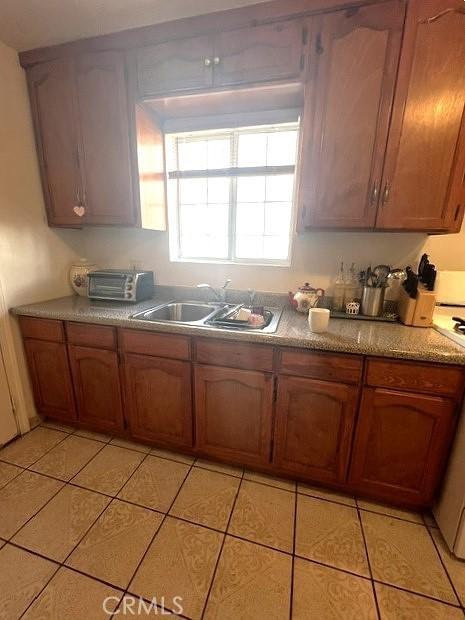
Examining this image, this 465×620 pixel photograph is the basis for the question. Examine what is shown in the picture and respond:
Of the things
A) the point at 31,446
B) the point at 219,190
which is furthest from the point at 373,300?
the point at 31,446

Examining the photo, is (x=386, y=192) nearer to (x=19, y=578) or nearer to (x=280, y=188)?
(x=280, y=188)

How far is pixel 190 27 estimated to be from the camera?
141 cm

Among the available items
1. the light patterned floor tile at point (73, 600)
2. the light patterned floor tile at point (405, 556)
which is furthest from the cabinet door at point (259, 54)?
the light patterned floor tile at point (73, 600)

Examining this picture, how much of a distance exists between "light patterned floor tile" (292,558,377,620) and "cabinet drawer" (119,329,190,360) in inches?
42.1

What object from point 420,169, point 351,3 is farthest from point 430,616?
point 351,3

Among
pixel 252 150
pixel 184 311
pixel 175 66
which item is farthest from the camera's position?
pixel 184 311

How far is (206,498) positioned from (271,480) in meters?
0.38

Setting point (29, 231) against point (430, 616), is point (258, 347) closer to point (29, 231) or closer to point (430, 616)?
point (430, 616)

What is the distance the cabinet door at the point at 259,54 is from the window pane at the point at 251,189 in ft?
1.94

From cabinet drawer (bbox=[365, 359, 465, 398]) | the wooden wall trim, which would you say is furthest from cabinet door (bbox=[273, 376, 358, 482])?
the wooden wall trim

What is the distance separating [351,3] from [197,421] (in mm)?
2203

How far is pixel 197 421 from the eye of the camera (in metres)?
1.58

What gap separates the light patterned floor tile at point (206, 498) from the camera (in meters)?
1.34

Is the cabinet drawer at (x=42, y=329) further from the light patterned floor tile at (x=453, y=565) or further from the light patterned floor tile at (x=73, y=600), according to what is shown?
the light patterned floor tile at (x=453, y=565)
